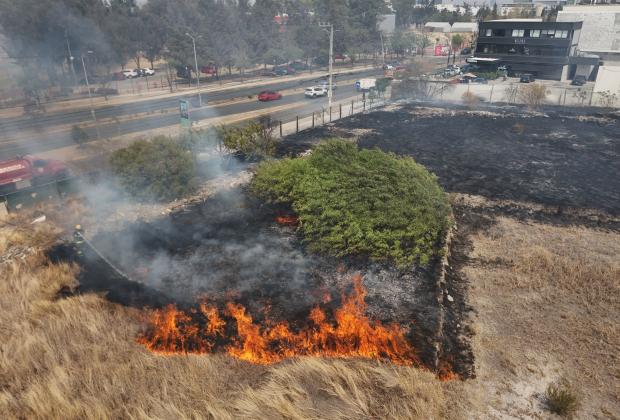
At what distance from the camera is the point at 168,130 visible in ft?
101

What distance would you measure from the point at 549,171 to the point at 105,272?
2203 cm

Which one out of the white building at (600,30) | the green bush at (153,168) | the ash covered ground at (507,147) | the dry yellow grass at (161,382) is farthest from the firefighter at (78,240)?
the white building at (600,30)

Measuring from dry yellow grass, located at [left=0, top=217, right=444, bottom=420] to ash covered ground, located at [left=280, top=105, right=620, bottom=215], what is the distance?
1365 cm

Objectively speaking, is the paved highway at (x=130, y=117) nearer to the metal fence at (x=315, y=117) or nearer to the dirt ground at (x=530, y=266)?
the metal fence at (x=315, y=117)

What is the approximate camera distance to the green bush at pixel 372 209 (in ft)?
44.5

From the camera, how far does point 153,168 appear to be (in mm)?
17812

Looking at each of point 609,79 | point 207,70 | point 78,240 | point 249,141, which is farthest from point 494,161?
point 207,70

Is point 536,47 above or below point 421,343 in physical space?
above

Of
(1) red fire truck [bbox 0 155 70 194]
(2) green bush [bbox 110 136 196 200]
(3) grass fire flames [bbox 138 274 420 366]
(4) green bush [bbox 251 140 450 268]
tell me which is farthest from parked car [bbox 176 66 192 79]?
(3) grass fire flames [bbox 138 274 420 366]

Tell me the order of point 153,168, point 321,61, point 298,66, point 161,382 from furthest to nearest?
point 321,61 → point 298,66 → point 153,168 → point 161,382

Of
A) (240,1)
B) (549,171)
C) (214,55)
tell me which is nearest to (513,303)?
(549,171)

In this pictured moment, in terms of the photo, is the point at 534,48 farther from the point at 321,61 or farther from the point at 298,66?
the point at 298,66

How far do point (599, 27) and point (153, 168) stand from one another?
62918 mm

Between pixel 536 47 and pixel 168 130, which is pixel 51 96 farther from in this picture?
pixel 536 47
